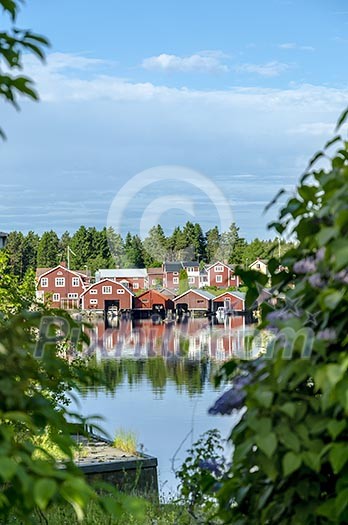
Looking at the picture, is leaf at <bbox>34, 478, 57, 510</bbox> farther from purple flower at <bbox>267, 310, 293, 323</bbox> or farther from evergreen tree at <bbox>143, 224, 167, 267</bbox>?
evergreen tree at <bbox>143, 224, 167, 267</bbox>

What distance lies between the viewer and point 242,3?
3700 cm

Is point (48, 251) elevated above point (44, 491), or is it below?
above

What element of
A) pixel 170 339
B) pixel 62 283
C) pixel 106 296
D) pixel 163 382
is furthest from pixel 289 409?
pixel 106 296

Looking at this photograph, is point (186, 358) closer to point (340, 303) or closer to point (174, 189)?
point (174, 189)

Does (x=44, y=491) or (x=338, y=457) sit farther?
(x=338, y=457)

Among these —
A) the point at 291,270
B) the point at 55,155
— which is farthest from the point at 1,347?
the point at 55,155

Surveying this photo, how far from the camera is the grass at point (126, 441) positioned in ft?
20.1

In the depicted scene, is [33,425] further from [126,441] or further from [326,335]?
[126,441]

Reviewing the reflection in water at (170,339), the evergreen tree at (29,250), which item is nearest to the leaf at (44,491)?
the reflection in water at (170,339)

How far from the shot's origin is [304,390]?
1.64 m

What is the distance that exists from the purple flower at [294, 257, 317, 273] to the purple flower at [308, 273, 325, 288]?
0.09 ft

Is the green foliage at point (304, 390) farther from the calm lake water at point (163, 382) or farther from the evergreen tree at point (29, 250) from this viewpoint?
the evergreen tree at point (29, 250)

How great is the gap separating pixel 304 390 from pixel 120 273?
3421 centimetres

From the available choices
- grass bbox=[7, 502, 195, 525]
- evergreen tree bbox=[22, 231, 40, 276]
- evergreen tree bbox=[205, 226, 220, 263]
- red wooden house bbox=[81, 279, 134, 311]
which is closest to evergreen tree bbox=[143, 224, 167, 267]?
red wooden house bbox=[81, 279, 134, 311]
